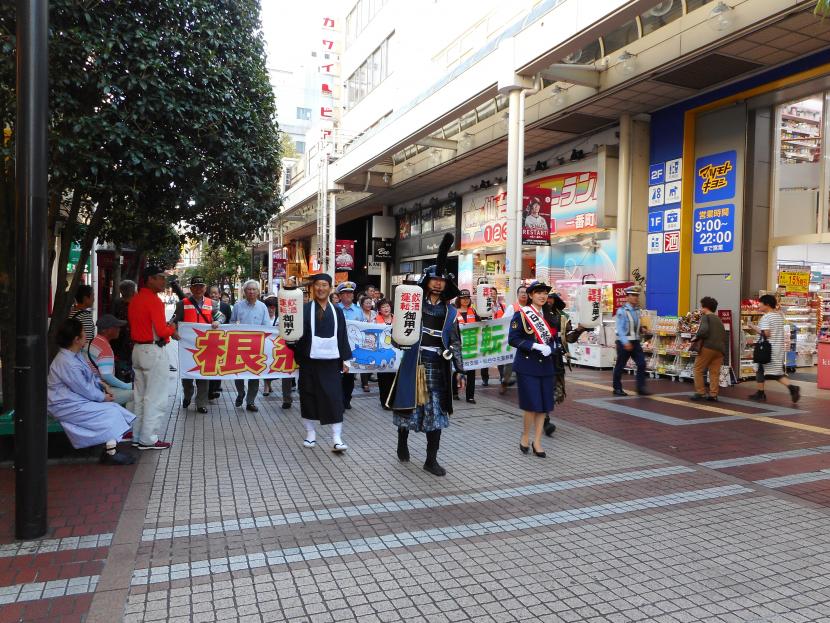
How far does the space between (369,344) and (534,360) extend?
382cm

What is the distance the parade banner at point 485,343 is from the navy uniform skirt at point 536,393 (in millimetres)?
3424

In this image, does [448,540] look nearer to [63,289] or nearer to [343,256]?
[63,289]

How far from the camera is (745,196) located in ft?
39.7

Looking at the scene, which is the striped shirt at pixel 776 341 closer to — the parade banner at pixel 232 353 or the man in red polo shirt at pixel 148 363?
the parade banner at pixel 232 353

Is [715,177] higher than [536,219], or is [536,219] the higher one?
[715,177]

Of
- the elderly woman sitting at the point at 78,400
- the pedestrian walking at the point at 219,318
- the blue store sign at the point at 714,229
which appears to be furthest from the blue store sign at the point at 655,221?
the elderly woman sitting at the point at 78,400

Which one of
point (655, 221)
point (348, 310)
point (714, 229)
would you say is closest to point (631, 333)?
point (714, 229)

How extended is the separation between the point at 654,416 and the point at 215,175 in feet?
21.6

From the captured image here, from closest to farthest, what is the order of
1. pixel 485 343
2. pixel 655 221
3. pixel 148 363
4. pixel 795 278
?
pixel 148 363 < pixel 485 343 < pixel 795 278 < pixel 655 221

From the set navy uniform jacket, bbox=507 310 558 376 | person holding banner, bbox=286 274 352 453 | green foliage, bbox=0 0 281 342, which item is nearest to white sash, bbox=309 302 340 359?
person holding banner, bbox=286 274 352 453

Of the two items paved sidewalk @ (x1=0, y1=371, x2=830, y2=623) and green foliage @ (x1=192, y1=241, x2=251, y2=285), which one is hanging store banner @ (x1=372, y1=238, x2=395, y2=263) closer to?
green foliage @ (x1=192, y1=241, x2=251, y2=285)

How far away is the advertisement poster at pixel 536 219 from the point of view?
12.9m

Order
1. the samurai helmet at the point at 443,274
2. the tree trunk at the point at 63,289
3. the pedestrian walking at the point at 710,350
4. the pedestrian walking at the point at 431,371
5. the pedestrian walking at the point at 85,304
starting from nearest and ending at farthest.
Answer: the samurai helmet at the point at 443,274
the pedestrian walking at the point at 431,371
the tree trunk at the point at 63,289
the pedestrian walking at the point at 85,304
the pedestrian walking at the point at 710,350

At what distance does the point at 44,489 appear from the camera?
405 centimetres
